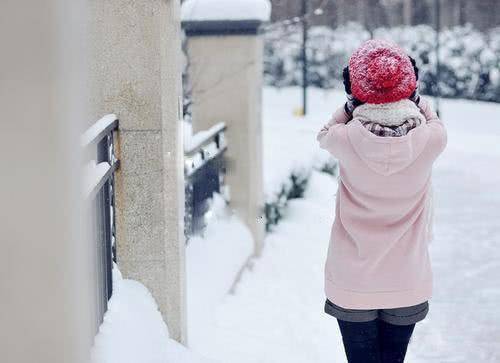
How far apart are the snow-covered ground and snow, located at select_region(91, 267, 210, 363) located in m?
0.34

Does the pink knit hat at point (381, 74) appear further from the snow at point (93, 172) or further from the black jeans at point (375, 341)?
the snow at point (93, 172)

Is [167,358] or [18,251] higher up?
[18,251]

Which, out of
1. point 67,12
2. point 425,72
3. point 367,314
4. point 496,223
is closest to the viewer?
point 67,12

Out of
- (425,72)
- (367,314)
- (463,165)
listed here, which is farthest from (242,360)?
(425,72)

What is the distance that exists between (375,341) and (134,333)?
3.35 feet

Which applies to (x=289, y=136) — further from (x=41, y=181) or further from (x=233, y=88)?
(x=41, y=181)

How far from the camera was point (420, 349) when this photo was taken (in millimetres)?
5293

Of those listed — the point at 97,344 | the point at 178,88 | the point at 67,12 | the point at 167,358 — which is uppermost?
the point at 67,12

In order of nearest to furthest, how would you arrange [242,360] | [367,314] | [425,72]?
1. [367,314]
2. [242,360]
3. [425,72]

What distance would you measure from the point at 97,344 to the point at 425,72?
18.4 m

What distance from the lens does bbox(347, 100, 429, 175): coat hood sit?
331 centimetres

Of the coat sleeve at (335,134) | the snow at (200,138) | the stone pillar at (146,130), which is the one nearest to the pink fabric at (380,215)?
the coat sleeve at (335,134)

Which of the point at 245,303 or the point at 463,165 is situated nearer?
the point at 245,303

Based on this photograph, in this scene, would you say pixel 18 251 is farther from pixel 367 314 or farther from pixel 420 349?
pixel 420 349
